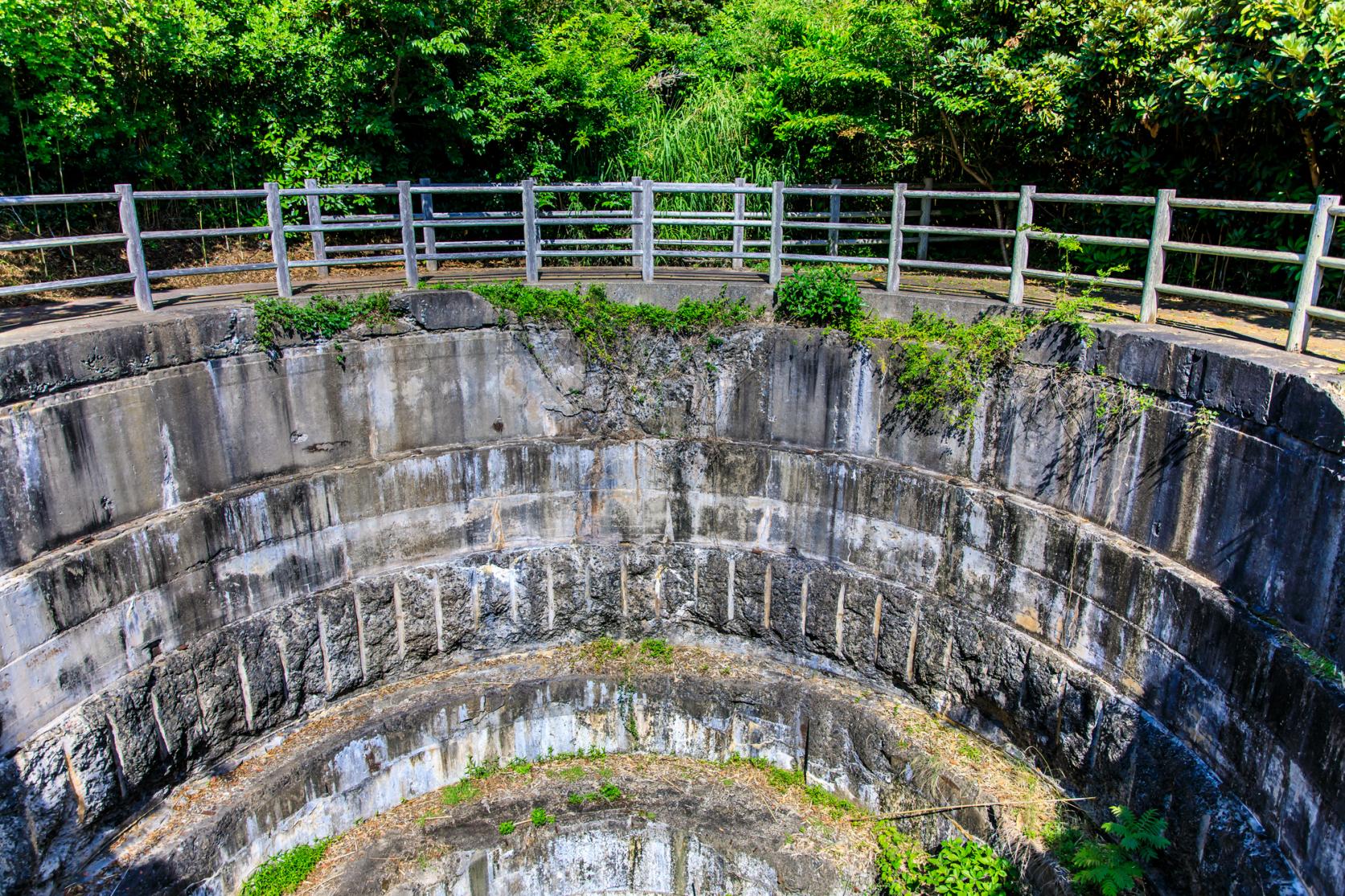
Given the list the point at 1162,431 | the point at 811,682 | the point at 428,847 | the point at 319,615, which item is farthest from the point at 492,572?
the point at 1162,431

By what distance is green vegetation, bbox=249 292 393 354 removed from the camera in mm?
8094

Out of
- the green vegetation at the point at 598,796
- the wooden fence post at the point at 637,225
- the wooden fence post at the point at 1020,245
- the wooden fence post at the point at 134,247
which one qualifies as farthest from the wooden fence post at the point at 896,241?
the wooden fence post at the point at 134,247

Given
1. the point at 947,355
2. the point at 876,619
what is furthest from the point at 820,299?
the point at 876,619

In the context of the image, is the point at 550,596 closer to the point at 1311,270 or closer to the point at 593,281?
the point at 593,281

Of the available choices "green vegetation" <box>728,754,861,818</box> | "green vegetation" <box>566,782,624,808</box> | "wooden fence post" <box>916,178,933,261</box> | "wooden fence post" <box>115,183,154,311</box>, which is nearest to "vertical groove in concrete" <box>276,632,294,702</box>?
"green vegetation" <box>566,782,624,808</box>

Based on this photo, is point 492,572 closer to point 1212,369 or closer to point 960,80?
point 1212,369

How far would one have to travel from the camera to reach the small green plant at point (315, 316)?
318 inches

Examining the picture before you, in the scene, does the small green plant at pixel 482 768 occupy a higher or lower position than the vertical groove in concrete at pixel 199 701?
lower

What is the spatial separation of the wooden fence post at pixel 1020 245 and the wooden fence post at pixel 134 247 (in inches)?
301

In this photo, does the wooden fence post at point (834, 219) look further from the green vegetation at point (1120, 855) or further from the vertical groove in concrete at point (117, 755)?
the vertical groove in concrete at point (117, 755)

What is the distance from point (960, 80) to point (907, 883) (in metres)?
8.29

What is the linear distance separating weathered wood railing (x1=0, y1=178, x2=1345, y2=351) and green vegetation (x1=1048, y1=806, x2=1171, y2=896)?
11.3 feet

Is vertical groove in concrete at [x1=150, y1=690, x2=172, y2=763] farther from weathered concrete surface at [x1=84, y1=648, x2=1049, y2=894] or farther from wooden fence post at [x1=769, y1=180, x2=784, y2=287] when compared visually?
wooden fence post at [x1=769, y1=180, x2=784, y2=287]

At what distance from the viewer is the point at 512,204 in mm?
13320
